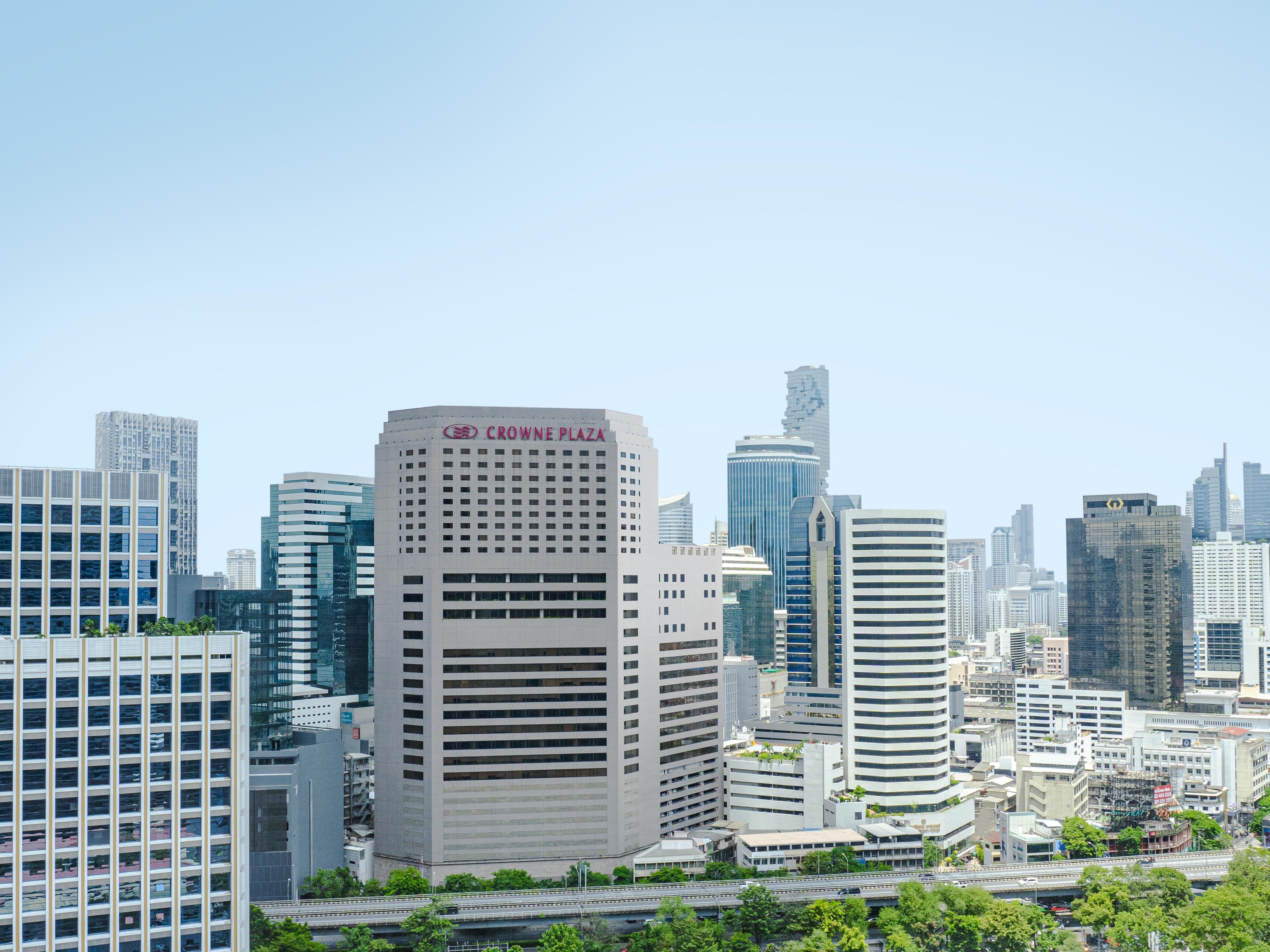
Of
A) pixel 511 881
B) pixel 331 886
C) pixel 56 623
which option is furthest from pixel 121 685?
pixel 511 881

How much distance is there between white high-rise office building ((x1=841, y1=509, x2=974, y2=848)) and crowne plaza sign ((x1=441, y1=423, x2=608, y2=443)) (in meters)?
41.5

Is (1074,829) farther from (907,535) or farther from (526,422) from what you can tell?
(526,422)

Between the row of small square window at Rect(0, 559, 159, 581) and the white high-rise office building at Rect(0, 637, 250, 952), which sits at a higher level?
the row of small square window at Rect(0, 559, 159, 581)

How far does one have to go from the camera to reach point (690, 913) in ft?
322

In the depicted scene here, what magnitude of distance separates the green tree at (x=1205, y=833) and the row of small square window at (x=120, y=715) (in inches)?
4555

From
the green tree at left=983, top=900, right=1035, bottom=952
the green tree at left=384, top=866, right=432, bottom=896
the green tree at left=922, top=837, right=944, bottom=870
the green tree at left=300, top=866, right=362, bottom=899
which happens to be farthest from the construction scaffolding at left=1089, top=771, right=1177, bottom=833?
the green tree at left=300, top=866, right=362, bottom=899

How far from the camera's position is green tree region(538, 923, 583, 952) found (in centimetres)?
9269

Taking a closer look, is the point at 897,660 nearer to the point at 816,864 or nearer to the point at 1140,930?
the point at 816,864

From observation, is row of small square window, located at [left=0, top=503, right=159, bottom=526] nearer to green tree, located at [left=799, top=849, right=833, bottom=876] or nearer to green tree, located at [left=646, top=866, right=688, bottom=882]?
green tree, located at [left=646, top=866, right=688, bottom=882]

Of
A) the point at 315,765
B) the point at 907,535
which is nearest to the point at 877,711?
the point at 907,535

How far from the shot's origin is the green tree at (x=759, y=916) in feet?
328

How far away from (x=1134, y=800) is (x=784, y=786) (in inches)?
1668

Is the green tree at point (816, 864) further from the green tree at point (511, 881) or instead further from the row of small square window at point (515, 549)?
the row of small square window at point (515, 549)

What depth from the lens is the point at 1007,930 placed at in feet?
311
